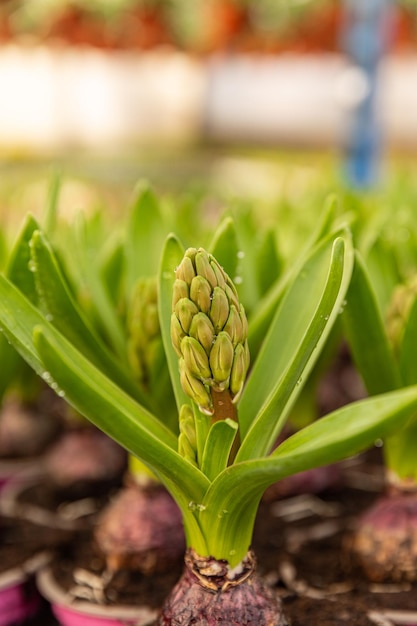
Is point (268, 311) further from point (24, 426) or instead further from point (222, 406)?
point (24, 426)

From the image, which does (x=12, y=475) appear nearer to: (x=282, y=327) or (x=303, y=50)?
(x=282, y=327)

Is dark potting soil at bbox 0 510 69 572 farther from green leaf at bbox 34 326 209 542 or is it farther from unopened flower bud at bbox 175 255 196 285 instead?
unopened flower bud at bbox 175 255 196 285

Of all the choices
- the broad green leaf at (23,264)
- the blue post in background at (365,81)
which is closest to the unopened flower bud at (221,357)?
the broad green leaf at (23,264)

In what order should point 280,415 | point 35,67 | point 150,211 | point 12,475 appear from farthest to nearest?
point 35,67, point 12,475, point 150,211, point 280,415

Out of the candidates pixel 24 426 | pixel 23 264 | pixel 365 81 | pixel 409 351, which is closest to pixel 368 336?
pixel 409 351

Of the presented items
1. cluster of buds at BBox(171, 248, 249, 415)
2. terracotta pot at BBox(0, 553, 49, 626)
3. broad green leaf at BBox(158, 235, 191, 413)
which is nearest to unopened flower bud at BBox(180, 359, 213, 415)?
cluster of buds at BBox(171, 248, 249, 415)

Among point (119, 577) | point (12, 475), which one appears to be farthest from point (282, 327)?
point (12, 475)

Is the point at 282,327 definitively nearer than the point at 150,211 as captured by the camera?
Yes
